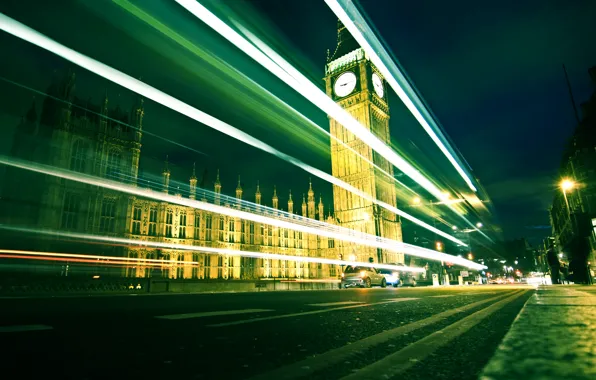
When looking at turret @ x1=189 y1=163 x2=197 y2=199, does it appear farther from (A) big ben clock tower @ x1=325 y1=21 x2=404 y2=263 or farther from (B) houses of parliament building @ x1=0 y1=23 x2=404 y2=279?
(A) big ben clock tower @ x1=325 y1=21 x2=404 y2=263

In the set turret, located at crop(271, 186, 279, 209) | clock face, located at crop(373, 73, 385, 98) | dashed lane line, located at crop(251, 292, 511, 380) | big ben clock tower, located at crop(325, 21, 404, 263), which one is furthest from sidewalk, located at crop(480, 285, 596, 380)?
clock face, located at crop(373, 73, 385, 98)

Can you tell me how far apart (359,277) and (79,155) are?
30.5 m

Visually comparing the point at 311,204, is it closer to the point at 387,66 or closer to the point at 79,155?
the point at 387,66

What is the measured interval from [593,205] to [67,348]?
35.2m

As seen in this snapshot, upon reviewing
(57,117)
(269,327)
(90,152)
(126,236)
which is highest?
(57,117)

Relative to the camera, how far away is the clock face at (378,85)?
62156 mm

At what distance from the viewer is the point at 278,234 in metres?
53.9

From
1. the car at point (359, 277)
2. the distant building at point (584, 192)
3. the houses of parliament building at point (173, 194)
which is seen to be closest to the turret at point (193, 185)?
the houses of parliament building at point (173, 194)

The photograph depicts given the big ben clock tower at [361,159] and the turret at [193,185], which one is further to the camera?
the big ben clock tower at [361,159]

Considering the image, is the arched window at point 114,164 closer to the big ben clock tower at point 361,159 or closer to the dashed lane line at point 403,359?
the big ben clock tower at point 361,159

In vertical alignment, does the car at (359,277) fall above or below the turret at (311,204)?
below

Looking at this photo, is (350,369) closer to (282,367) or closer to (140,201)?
(282,367)

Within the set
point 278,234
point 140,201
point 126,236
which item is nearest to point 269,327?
point 126,236

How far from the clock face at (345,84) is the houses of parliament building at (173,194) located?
0.25 m
